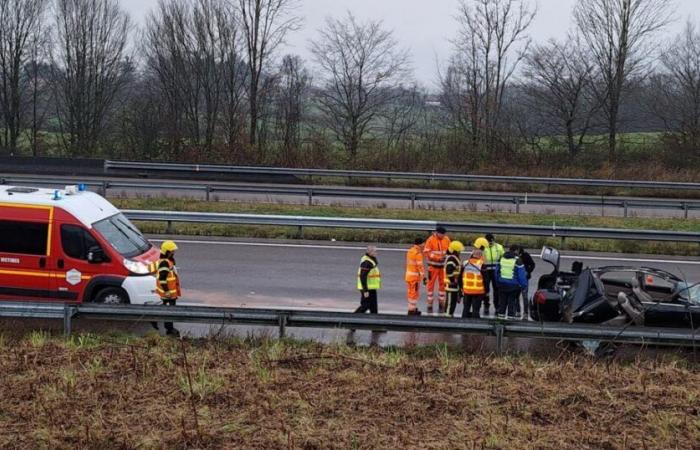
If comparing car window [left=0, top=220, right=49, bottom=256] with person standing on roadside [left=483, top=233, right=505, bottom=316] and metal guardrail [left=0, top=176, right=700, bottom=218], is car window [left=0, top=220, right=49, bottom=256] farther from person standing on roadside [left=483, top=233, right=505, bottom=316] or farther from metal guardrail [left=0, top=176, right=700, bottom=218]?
metal guardrail [left=0, top=176, right=700, bottom=218]

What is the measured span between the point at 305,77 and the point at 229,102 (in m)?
4.22

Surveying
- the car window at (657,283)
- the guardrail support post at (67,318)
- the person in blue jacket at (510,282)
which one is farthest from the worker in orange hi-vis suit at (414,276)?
the guardrail support post at (67,318)

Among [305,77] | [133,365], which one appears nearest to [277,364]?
[133,365]

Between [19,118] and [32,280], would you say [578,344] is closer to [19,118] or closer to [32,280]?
[32,280]

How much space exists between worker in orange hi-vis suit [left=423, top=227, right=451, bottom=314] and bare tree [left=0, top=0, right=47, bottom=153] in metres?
29.1

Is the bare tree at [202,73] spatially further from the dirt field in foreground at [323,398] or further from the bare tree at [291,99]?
the dirt field in foreground at [323,398]

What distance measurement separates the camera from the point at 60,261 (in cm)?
1073

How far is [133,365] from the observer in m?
7.79

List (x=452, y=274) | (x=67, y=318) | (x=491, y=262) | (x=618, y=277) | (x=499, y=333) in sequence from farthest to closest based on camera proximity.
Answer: (x=491, y=262)
(x=452, y=274)
(x=618, y=277)
(x=67, y=318)
(x=499, y=333)

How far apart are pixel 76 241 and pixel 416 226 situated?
930 cm

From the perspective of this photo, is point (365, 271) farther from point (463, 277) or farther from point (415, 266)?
point (463, 277)

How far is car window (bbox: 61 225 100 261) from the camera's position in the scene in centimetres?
1077

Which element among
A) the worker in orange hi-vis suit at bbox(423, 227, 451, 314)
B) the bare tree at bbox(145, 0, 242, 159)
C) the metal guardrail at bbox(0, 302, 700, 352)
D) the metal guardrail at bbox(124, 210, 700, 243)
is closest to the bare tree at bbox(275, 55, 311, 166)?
the bare tree at bbox(145, 0, 242, 159)

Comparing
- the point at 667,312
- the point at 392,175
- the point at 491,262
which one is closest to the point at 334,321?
the point at 491,262
